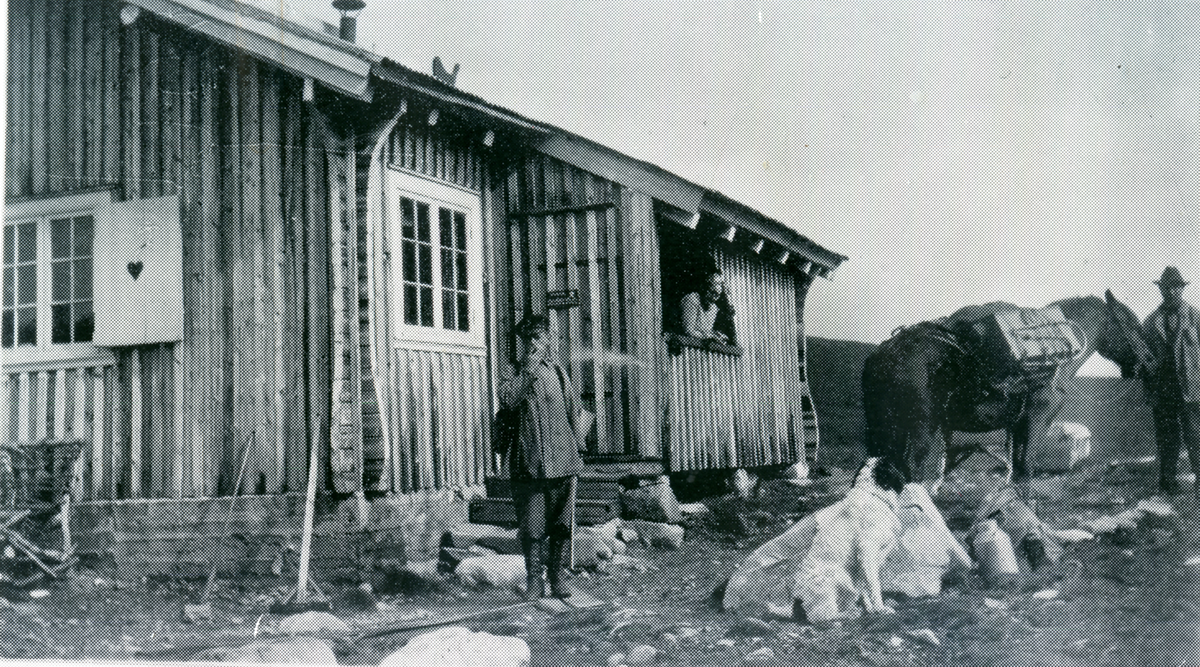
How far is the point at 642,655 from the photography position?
496cm

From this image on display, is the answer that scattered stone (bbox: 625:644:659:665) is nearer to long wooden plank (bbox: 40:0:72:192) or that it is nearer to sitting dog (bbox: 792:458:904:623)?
sitting dog (bbox: 792:458:904:623)

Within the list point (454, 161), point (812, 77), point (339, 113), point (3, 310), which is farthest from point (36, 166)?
point (812, 77)

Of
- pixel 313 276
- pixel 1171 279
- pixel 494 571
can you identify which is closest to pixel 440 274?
pixel 313 276

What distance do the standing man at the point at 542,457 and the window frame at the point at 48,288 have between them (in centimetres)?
253

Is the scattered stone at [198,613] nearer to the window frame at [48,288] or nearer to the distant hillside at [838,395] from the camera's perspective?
the window frame at [48,288]

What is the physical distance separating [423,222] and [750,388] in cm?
209

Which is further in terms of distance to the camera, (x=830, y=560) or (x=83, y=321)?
(x=83, y=321)

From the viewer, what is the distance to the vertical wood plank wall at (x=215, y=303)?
240 inches

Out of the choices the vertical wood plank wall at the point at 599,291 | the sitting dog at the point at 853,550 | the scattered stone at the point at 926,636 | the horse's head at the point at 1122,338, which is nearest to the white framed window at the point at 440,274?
the vertical wood plank wall at the point at 599,291

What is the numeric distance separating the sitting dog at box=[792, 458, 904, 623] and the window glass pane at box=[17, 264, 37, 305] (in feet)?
15.0

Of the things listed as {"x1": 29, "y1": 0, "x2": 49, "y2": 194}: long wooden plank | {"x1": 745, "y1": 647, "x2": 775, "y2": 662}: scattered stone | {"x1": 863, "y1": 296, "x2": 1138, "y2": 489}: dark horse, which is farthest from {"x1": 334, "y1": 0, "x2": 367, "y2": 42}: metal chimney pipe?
{"x1": 745, "y1": 647, "x2": 775, "y2": 662}: scattered stone

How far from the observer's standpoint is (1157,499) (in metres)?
4.71

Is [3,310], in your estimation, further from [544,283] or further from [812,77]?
[812,77]

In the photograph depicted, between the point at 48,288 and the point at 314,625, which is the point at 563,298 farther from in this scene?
the point at 48,288
